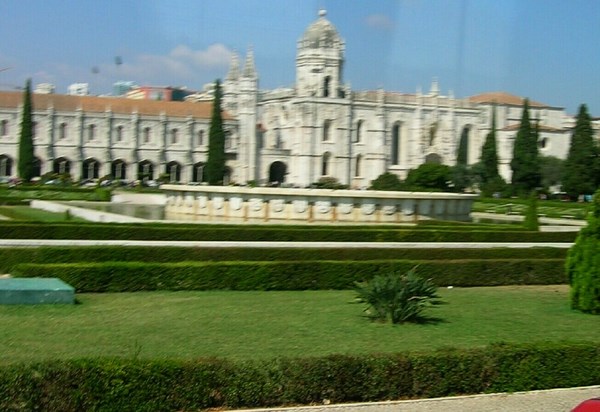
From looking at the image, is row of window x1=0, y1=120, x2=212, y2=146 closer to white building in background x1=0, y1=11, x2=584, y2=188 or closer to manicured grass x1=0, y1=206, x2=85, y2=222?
white building in background x1=0, y1=11, x2=584, y2=188

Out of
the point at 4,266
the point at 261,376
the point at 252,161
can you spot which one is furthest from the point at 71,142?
the point at 261,376

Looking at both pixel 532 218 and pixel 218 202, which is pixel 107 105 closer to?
pixel 218 202

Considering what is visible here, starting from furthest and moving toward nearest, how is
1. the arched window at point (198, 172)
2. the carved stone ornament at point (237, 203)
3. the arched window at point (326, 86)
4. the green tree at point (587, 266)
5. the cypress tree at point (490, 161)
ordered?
the arched window at point (326, 86), the arched window at point (198, 172), the cypress tree at point (490, 161), the carved stone ornament at point (237, 203), the green tree at point (587, 266)

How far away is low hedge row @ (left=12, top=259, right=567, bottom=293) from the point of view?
12.1 m

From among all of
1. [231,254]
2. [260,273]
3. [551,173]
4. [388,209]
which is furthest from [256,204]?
[551,173]

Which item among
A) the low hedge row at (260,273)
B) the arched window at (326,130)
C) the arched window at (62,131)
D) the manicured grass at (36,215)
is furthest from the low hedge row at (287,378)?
the arched window at (326,130)

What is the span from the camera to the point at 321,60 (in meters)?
68.5

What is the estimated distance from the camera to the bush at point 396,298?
1033cm

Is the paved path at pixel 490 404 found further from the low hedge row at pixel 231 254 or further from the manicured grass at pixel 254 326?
the low hedge row at pixel 231 254

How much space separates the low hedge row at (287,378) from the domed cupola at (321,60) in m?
61.0

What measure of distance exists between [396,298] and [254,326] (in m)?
1.68

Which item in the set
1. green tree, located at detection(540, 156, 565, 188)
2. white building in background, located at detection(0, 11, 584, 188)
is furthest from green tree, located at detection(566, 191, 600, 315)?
white building in background, located at detection(0, 11, 584, 188)

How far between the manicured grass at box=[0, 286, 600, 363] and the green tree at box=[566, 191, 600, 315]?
7.3 inches

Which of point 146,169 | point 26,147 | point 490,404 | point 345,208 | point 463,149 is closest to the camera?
point 490,404
